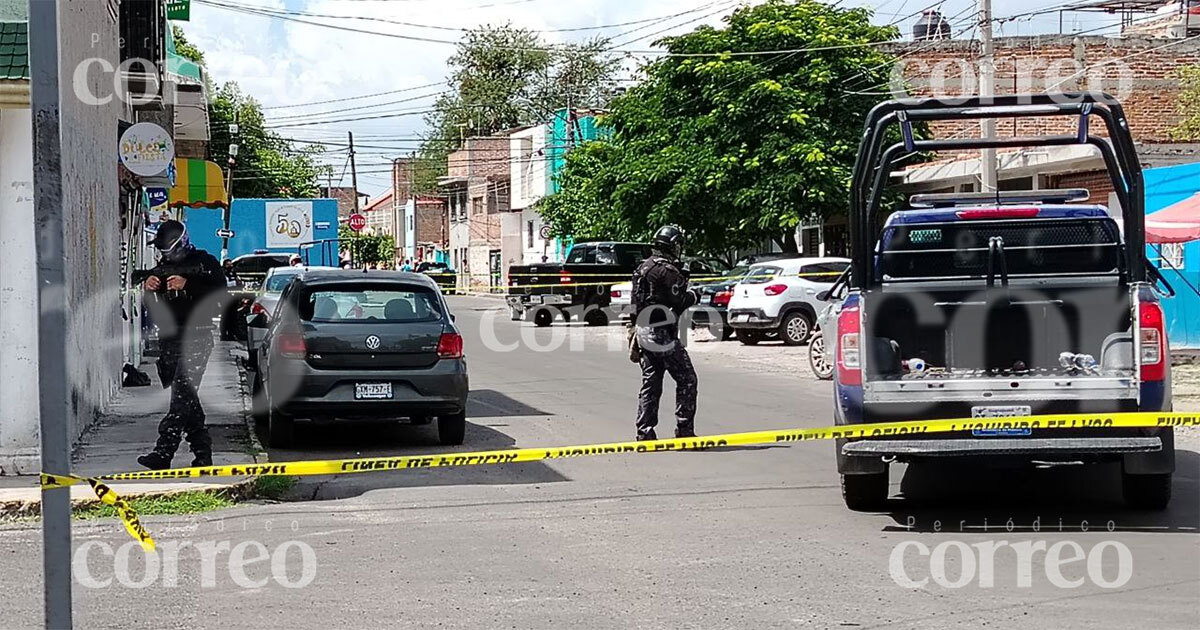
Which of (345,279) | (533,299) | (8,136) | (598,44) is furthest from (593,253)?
(598,44)

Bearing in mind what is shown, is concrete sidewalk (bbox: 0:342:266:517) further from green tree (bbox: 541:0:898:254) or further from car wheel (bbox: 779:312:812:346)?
green tree (bbox: 541:0:898:254)

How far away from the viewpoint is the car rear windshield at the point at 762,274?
26.0 m

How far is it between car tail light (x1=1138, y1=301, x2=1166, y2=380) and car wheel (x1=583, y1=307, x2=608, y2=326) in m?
26.7

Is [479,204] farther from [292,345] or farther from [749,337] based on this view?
[292,345]

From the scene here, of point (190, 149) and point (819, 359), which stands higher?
point (190, 149)

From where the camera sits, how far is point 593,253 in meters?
34.6

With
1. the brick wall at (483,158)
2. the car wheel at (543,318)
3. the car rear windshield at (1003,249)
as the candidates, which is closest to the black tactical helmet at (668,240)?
the car rear windshield at (1003,249)

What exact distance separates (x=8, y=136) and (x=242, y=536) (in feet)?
14.0

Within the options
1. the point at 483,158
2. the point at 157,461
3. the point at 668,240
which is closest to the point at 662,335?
the point at 668,240

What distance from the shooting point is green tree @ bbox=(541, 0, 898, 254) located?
110ft

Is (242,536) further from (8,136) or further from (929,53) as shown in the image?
(929,53)

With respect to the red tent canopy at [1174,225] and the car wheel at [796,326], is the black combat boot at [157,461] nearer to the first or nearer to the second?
the red tent canopy at [1174,225]

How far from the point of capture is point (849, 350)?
28.6ft

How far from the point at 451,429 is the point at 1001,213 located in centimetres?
566
